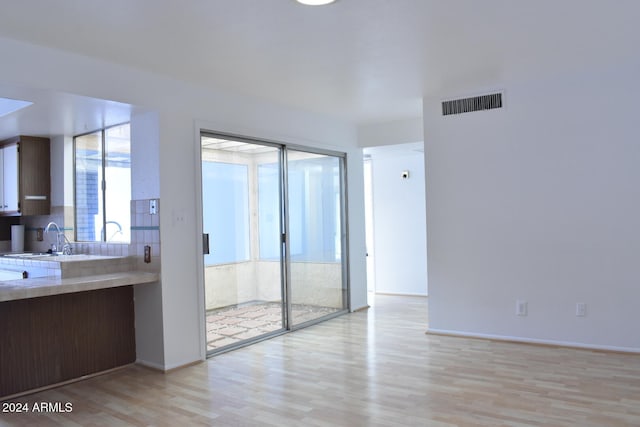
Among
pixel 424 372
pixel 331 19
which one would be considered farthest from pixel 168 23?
pixel 424 372

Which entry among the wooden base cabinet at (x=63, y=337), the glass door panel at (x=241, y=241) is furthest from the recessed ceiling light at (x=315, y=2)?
the wooden base cabinet at (x=63, y=337)

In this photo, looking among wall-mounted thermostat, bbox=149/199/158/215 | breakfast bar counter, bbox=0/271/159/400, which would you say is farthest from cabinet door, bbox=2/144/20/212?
wall-mounted thermostat, bbox=149/199/158/215

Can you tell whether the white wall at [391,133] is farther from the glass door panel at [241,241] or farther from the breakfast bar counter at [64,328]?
the breakfast bar counter at [64,328]

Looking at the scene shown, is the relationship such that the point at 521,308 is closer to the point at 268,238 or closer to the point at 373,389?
the point at 373,389

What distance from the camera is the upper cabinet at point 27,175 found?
203 inches

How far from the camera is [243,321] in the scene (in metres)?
4.91

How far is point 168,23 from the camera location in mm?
2916

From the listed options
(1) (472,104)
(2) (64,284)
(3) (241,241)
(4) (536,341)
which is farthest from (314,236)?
(2) (64,284)

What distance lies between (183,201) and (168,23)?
1.69 m

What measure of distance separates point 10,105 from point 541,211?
4.80 m

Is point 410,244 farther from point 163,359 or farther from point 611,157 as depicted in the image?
point 163,359

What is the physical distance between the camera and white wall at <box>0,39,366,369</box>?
3.47 metres

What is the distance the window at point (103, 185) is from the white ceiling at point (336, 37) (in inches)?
26.5

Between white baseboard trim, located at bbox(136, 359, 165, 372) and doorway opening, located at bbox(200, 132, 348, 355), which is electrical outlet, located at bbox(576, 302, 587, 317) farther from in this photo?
white baseboard trim, located at bbox(136, 359, 165, 372)
